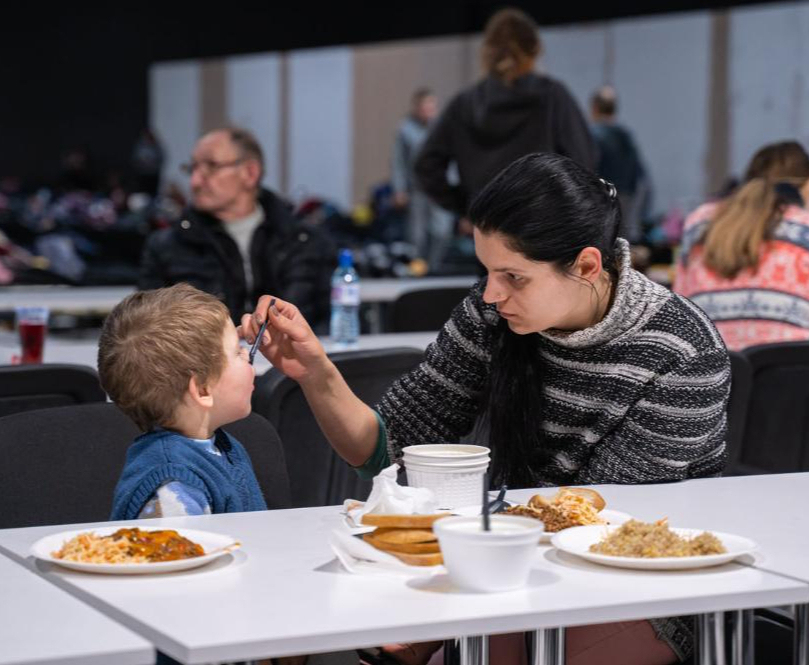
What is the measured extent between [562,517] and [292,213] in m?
2.95

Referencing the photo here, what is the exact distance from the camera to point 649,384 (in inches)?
86.5

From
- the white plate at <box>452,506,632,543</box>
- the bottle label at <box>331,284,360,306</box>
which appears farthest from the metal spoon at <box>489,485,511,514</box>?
the bottle label at <box>331,284,360,306</box>

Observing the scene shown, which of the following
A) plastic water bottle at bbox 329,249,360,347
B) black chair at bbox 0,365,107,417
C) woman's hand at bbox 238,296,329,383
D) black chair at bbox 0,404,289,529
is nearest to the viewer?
black chair at bbox 0,404,289,529

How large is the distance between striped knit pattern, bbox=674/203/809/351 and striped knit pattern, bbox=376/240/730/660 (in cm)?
165

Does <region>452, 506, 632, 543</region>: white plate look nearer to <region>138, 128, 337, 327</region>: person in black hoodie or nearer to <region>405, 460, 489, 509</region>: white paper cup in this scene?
<region>405, 460, 489, 509</region>: white paper cup

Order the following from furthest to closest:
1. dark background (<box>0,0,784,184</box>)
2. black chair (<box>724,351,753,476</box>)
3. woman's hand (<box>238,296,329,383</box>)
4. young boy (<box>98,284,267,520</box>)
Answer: dark background (<box>0,0,784,184</box>) < black chair (<box>724,351,753,476</box>) < woman's hand (<box>238,296,329,383</box>) < young boy (<box>98,284,267,520</box>)

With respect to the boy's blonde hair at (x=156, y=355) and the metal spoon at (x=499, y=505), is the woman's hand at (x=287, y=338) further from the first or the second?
the metal spoon at (x=499, y=505)

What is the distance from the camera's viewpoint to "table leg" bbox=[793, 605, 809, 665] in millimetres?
1693

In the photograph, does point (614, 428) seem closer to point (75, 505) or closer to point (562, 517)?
point (562, 517)

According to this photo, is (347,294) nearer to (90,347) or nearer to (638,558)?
(90,347)

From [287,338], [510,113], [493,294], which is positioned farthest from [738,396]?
[510,113]

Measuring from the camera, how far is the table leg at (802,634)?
1693mm

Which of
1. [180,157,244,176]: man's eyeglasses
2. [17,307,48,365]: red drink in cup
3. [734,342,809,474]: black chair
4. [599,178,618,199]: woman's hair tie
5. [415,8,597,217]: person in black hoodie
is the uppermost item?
[415,8,597,217]: person in black hoodie

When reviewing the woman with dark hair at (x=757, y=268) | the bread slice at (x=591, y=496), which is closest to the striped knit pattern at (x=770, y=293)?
the woman with dark hair at (x=757, y=268)
